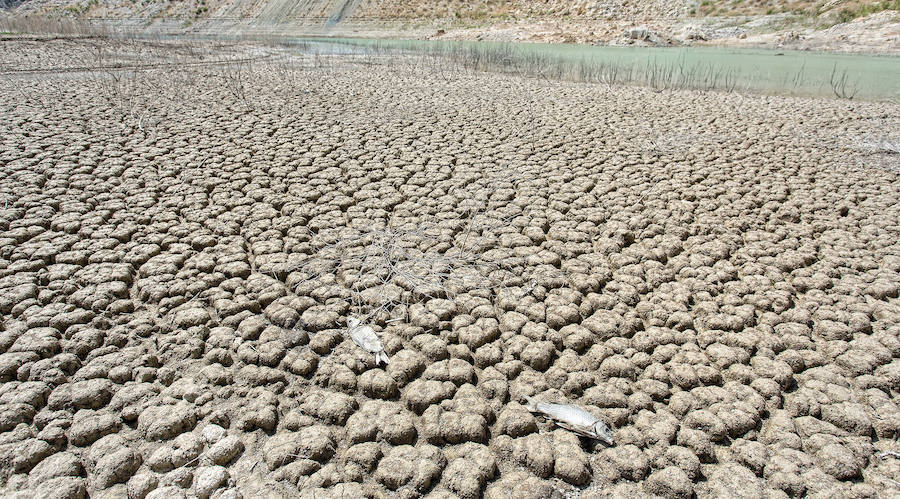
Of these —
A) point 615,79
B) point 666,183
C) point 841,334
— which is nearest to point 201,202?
point 666,183

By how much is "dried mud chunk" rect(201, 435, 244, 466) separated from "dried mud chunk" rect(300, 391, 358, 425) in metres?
0.28

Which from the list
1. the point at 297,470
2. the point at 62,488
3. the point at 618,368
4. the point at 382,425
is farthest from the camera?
the point at 618,368

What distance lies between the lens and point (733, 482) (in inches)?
72.4

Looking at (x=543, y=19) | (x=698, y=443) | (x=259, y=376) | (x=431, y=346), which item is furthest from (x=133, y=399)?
(x=543, y=19)

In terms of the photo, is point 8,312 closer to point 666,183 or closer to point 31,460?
point 31,460

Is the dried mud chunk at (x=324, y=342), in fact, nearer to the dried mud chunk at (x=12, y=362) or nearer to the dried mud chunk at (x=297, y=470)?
the dried mud chunk at (x=297, y=470)

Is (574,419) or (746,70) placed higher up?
(746,70)

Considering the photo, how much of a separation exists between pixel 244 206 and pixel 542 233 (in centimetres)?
224

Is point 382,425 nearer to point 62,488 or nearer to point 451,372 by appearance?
point 451,372

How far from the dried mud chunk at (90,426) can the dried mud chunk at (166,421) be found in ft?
0.32

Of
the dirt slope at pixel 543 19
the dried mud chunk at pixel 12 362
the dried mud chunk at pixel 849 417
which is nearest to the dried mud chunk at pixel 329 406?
the dried mud chunk at pixel 12 362

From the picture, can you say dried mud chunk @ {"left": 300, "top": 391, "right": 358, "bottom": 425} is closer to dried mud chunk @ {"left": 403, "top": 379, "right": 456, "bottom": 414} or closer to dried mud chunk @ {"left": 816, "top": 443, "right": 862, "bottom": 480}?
dried mud chunk @ {"left": 403, "top": 379, "right": 456, "bottom": 414}

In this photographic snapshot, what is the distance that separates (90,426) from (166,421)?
0.28m

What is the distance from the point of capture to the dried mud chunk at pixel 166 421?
1.94m
